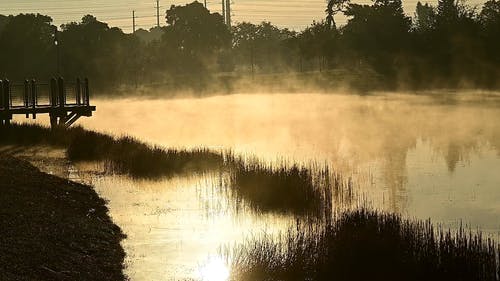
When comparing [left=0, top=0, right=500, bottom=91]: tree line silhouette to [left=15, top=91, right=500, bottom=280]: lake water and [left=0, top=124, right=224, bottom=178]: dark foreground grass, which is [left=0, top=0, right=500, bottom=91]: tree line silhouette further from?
[left=0, top=124, right=224, bottom=178]: dark foreground grass

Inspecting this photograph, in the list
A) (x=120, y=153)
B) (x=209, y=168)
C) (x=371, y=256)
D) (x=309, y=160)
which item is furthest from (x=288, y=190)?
(x=120, y=153)

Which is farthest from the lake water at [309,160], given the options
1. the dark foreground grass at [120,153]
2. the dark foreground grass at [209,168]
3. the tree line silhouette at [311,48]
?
the tree line silhouette at [311,48]

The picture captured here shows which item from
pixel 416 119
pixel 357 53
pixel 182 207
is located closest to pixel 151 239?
pixel 182 207

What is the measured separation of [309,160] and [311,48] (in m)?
73.6

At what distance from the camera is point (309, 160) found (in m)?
29.6

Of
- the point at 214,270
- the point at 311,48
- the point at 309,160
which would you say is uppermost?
the point at 311,48

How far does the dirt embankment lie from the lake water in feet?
1.81

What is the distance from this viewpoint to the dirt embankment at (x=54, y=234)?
481 inches

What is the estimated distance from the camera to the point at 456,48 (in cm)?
7938

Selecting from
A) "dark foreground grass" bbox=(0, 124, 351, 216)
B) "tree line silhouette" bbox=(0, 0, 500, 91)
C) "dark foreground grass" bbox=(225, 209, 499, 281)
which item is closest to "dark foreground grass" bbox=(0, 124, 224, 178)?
"dark foreground grass" bbox=(0, 124, 351, 216)

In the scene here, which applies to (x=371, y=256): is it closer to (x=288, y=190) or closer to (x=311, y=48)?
(x=288, y=190)

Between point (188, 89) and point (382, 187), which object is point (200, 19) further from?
point (382, 187)

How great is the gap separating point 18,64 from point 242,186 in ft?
267

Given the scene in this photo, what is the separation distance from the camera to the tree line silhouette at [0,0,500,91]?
80.2 m
